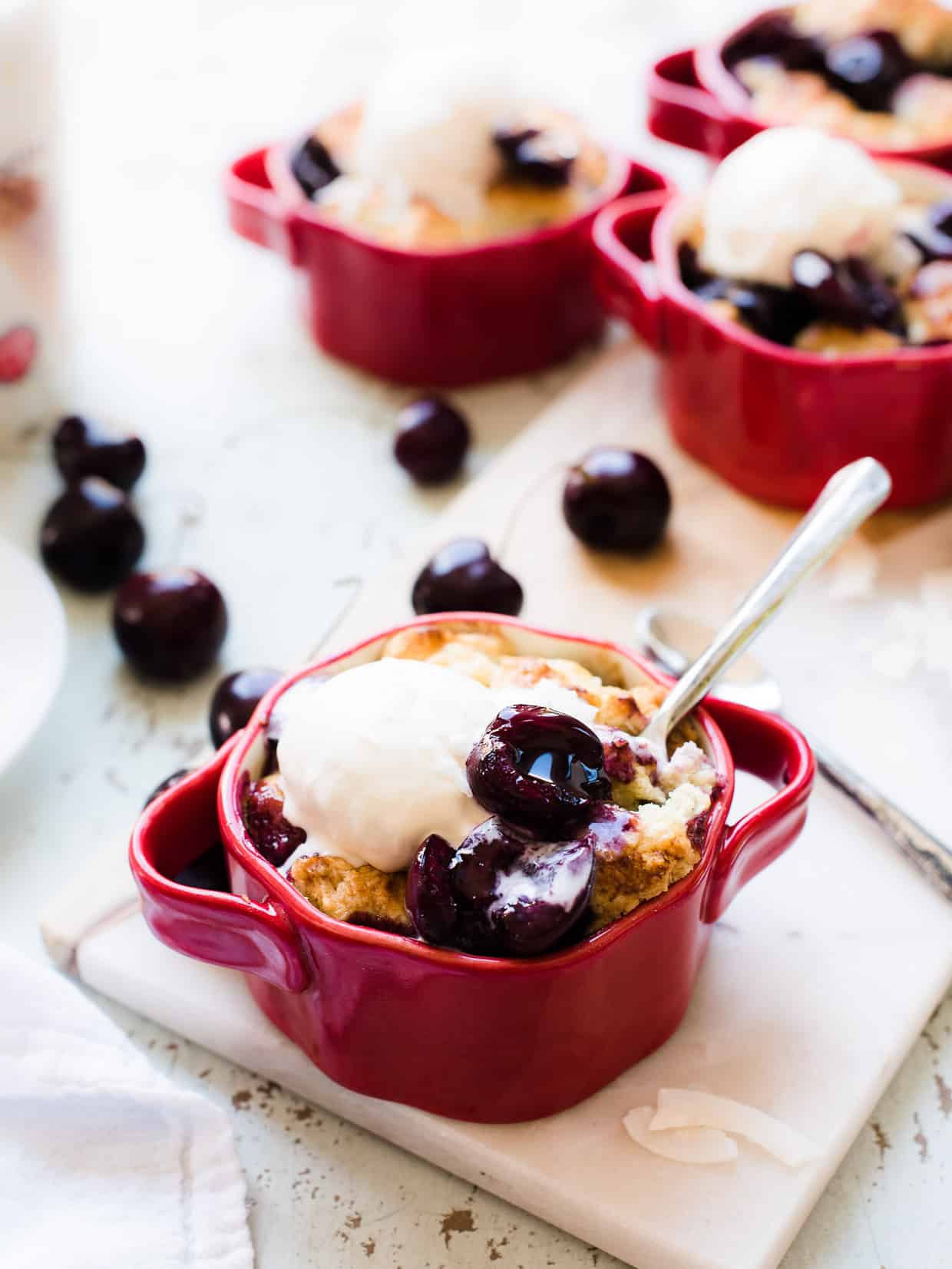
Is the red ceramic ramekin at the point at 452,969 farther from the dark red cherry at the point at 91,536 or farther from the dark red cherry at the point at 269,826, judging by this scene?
the dark red cherry at the point at 91,536

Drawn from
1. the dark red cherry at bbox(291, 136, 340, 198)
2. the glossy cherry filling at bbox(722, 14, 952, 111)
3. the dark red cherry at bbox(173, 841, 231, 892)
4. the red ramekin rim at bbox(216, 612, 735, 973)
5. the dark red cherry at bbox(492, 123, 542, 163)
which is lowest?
the dark red cherry at bbox(173, 841, 231, 892)

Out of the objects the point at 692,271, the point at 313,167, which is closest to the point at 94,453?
the point at 313,167

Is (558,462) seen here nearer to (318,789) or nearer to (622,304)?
(622,304)

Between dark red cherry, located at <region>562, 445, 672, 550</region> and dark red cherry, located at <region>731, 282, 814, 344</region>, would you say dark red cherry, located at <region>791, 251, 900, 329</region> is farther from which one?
dark red cherry, located at <region>562, 445, 672, 550</region>

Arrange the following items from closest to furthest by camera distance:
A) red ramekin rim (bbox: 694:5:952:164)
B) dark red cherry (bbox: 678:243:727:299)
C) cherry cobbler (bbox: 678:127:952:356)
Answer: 1. cherry cobbler (bbox: 678:127:952:356)
2. dark red cherry (bbox: 678:243:727:299)
3. red ramekin rim (bbox: 694:5:952:164)

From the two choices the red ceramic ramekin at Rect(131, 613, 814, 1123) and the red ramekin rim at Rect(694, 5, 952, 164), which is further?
the red ramekin rim at Rect(694, 5, 952, 164)

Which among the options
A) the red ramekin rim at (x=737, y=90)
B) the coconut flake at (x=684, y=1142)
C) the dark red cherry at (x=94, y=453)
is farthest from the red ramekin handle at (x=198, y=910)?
the red ramekin rim at (x=737, y=90)

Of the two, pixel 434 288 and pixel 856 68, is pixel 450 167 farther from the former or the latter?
pixel 856 68

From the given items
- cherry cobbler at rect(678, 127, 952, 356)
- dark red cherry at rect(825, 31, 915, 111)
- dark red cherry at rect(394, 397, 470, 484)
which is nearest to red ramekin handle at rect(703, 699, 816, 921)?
cherry cobbler at rect(678, 127, 952, 356)
